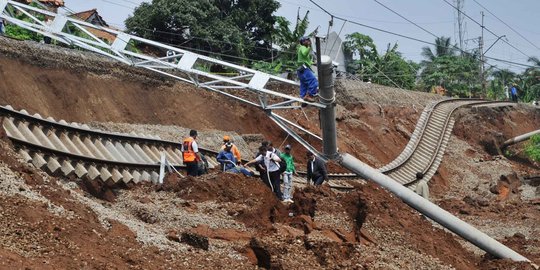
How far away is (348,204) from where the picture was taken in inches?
748

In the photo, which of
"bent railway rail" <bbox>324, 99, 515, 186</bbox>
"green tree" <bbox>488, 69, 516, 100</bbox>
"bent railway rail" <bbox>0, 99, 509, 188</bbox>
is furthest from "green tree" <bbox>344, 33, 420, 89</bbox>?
"bent railway rail" <bbox>0, 99, 509, 188</bbox>

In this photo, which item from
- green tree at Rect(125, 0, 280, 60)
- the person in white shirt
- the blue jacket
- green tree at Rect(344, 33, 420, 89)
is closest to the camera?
the person in white shirt

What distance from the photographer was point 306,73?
1866 centimetres

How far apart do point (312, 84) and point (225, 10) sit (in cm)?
2970

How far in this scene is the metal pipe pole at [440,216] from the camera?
18484mm

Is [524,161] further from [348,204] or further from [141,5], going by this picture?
[348,204]

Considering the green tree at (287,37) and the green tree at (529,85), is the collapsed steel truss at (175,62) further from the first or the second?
the green tree at (529,85)

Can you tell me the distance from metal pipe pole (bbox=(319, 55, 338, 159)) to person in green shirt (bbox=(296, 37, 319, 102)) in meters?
0.79

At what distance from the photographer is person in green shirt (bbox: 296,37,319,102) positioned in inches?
730

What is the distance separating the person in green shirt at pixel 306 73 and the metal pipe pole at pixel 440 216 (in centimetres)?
152

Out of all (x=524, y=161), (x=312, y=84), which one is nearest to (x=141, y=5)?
(x=524, y=161)

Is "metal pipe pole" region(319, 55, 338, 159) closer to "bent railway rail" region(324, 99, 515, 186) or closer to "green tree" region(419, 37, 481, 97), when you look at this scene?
"bent railway rail" region(324, 99, 515, 186)

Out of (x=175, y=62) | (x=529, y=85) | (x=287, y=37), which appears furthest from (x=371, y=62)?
(x=175, y=62)

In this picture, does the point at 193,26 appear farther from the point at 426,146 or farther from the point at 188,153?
the point at 188,153
